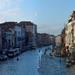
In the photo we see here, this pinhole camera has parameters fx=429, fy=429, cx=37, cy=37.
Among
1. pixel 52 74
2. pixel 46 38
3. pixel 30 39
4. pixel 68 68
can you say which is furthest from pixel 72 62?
pixel 46 38

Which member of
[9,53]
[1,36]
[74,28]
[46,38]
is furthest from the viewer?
[46,38]

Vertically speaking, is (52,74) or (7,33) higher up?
(7,33)

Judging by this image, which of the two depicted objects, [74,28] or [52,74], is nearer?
[52,74]

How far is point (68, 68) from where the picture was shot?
4034 centimetres

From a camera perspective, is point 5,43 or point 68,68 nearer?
point 68,68

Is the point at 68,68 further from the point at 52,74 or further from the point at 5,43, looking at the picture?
the point at 5,43

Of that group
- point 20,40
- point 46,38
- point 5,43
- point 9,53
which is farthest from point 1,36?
point 46,38

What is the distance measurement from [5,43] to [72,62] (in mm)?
35827

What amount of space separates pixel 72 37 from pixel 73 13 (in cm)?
884

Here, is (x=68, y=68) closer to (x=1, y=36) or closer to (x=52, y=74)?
(x=52, y=74)

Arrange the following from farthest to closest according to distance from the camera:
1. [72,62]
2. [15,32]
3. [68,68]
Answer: [15,32]
[72,62]
[68,68]

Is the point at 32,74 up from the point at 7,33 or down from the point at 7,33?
down

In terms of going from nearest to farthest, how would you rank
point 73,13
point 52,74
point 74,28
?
point 52,74 < point 74,28 < point 73,13

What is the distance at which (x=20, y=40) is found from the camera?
100 m
